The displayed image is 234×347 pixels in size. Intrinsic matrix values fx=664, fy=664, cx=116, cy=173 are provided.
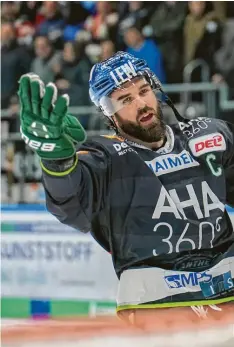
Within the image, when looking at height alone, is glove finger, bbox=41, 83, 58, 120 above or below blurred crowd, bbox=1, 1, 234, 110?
below

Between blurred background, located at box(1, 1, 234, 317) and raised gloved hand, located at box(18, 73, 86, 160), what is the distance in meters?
0.86

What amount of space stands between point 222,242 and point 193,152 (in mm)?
162

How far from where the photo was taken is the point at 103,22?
1980 millimetres

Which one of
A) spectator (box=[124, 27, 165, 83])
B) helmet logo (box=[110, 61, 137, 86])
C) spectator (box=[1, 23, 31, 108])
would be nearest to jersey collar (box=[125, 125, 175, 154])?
helmet logo (box=[110, 61, 137, 86])

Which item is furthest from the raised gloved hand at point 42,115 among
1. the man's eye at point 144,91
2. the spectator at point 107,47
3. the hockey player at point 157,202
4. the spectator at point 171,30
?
the spectator at point 171,30

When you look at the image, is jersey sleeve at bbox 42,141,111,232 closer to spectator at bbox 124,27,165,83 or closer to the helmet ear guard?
the helmet ear guard

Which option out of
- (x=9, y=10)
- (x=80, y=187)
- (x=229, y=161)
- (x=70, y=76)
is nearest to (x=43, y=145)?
(x=80, y=187)

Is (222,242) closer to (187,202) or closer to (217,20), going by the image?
(187,202)

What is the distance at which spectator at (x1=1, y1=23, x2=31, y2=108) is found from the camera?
6.40 ft

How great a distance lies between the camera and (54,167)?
940 mm

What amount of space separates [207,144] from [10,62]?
101 cm

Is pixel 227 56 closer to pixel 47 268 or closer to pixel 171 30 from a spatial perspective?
pixel 171 30

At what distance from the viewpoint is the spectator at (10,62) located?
1.95m

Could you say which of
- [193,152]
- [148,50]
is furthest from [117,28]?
[193,152]
